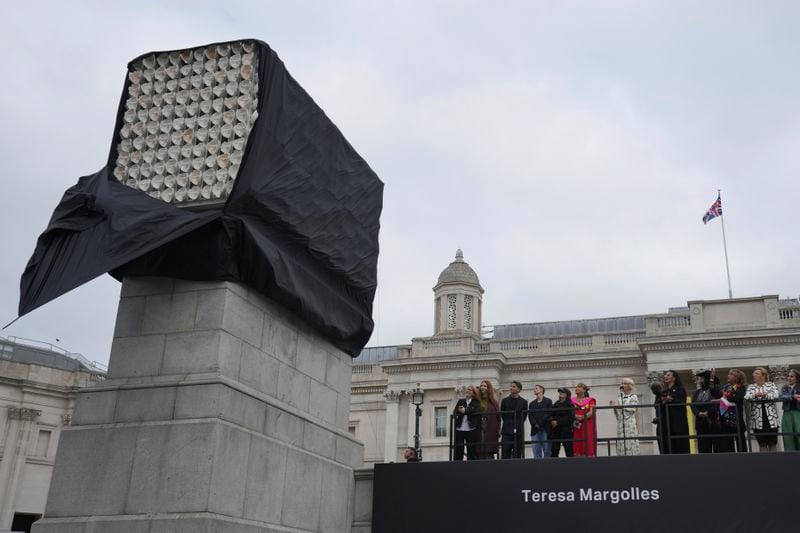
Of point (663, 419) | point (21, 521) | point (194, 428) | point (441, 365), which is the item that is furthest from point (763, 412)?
point (21, 521)

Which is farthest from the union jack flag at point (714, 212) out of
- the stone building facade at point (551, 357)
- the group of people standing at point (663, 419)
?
the group of people standing at point (663, 419)

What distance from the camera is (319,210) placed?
12.2 meters

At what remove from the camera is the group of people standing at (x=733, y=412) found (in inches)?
464

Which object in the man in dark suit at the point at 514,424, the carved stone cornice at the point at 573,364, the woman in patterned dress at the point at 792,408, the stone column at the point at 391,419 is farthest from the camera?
the stone column at the point at 391,419

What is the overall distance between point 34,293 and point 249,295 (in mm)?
2651

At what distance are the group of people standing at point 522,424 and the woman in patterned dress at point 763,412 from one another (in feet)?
7.87

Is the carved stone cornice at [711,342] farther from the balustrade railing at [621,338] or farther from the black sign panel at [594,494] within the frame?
the black sign panel at [594,494]

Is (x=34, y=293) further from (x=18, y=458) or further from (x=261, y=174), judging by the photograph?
(x=18, y=458)

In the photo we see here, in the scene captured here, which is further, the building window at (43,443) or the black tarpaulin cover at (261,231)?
the building window at (43,443)

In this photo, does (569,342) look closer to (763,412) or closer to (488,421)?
(488,421)

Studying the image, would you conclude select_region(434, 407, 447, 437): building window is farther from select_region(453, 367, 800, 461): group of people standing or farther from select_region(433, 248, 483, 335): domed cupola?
select_region(453, 367, 800, 461): group of people standing

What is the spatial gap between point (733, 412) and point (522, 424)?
3.27 meters

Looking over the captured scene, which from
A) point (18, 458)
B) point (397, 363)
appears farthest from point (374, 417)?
point (18, 458)

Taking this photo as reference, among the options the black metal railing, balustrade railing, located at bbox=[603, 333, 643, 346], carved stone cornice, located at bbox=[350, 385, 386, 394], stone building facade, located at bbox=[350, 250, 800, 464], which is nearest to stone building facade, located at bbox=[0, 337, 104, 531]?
carved stone cornice, located at bbox=[350, 385, 386, 394]
